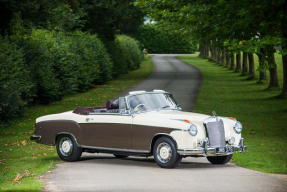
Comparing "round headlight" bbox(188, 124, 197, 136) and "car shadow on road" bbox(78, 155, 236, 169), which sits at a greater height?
"round headlight" bbox(188, 124, 197, 136)

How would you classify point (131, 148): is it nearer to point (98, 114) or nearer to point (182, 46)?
point (98, 114)

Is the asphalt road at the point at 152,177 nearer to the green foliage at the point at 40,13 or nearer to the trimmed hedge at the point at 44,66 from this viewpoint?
the trimmed hedge at the point at 44,66

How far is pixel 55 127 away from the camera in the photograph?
10.3 metres

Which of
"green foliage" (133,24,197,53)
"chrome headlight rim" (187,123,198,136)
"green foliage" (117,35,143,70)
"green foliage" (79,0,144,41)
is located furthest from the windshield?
"green foliage" (133,24,197,53)

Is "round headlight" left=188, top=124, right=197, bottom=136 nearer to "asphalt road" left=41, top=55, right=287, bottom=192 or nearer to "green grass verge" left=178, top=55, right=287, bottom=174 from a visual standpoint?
"asphalt road" left=41, top=55, right=287, bottom=192

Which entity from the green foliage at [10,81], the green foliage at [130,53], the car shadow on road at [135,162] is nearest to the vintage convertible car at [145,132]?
the car shadow on road at [135,162]

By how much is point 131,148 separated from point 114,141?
0.50 metres

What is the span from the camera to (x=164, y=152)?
867 cm

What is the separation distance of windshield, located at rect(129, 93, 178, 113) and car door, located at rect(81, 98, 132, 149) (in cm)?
26

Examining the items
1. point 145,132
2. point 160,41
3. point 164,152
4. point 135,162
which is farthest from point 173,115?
point 160,41

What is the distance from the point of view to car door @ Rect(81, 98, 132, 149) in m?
9.32

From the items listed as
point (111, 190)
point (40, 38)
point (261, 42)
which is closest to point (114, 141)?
point (111, 190)

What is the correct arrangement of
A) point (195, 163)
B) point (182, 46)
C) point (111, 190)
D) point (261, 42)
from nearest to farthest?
1. point (111, 190)
2. point (195, 163)
3. point (261, 42)
4. point (182, 46)

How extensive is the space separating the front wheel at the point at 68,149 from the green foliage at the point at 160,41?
84.2 meters
